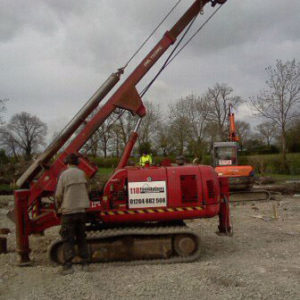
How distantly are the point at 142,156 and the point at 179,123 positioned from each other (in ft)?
92.4

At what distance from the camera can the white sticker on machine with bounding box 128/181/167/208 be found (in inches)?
273

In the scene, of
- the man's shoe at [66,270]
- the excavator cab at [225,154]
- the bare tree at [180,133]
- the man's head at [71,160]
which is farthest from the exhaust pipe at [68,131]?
the bare tree at [180,133]

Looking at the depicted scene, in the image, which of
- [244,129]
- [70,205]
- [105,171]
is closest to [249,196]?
[70,205]

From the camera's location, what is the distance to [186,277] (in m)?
5.85

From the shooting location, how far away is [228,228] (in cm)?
781

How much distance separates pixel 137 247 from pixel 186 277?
1.25 metres

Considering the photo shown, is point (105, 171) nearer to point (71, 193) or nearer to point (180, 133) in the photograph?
point (180, 133)

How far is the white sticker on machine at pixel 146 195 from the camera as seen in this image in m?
6.95

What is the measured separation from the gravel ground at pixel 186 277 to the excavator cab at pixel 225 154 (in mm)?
10088

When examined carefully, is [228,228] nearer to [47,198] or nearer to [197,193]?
[197,193]

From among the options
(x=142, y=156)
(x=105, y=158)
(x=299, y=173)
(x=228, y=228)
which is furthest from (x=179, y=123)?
(x=228, y=228)

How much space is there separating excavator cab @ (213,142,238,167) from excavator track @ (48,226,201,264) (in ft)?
39.5

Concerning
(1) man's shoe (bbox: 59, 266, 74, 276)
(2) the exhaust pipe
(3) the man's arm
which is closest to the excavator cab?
(2) the exhaust pipe

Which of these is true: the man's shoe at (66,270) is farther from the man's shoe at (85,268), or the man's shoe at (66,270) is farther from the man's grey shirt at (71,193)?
the man's grey shirt at (71,193)
